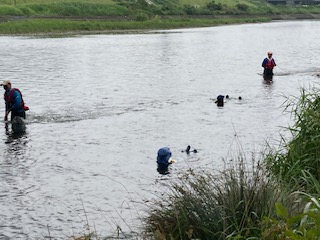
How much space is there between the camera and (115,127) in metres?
22.8

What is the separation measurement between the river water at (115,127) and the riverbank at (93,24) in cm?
3248

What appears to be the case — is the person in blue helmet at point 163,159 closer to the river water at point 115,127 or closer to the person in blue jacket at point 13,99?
the river water at point 115,127

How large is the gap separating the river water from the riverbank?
32.5 m

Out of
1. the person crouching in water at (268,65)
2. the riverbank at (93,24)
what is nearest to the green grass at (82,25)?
the riverbank at (93,24)

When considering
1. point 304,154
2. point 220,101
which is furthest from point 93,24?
point 304,154

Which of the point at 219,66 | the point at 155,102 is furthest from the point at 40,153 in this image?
the point at 219,66

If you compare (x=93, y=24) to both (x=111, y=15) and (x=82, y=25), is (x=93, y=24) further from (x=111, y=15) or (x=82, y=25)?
(x=111, y=15)

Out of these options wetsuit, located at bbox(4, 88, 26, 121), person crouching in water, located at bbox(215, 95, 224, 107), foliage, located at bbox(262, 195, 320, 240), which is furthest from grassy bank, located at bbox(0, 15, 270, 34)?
foliage, located at bbox(262, 195, 320, 240)

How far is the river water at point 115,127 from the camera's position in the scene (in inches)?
529

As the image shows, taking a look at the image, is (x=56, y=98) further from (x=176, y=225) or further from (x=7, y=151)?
(x=176, y=225)

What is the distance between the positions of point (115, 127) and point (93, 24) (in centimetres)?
7253

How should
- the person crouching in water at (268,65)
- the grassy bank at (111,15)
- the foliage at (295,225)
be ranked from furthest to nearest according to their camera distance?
the grassy bank at (111,15) < the person crouching in water at (268,65) < the foliage at (295,225)

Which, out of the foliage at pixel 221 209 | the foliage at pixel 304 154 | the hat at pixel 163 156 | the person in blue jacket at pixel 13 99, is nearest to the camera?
the foliage at pixel 221 209

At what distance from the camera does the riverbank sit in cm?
8288
